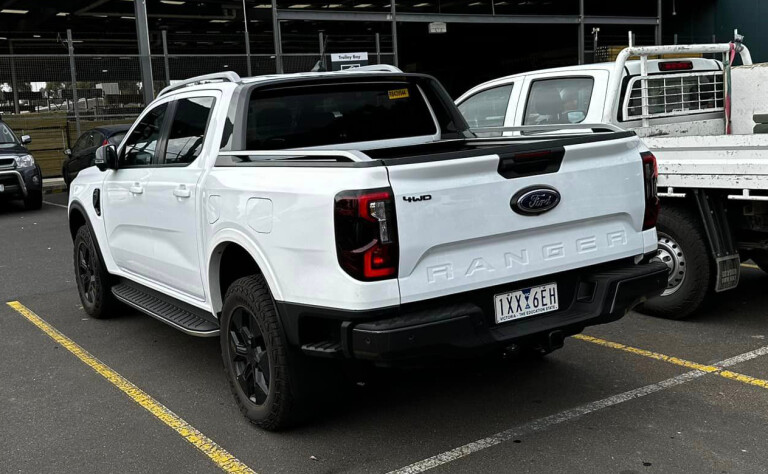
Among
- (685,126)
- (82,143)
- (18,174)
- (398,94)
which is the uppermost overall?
(398,94)

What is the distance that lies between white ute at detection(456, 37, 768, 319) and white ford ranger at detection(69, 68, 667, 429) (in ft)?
4.85

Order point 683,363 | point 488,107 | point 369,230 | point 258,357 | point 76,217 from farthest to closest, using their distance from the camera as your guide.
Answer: point 488,107, point 76,217, point 683,363, point 258,357, point 369,230

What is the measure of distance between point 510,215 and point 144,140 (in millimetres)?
3133

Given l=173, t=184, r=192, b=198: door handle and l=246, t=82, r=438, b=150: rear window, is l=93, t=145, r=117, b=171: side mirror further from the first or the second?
l=246, t=82, r=438, b=150: rear window

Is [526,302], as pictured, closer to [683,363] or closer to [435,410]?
[435,410]

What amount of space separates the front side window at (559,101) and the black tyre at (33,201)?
10.9 metres

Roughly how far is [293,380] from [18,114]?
55.3 ft

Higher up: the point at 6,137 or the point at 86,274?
the point at 6,137

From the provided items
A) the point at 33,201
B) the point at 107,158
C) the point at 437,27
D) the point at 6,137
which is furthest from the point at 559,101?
the point at 437,27

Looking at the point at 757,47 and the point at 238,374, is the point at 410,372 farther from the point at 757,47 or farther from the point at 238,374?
the point at 757,47

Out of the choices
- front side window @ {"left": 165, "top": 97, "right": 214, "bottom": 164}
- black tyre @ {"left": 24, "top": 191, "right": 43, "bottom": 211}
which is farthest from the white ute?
black tyre @ {"left": 24, "top": 191, "right": 43, "bottom": 211}

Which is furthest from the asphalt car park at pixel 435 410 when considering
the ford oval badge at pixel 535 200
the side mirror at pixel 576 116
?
the side mirror at pixel 576 116

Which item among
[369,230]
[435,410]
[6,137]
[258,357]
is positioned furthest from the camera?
[6,137]

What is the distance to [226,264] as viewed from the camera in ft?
14.4
